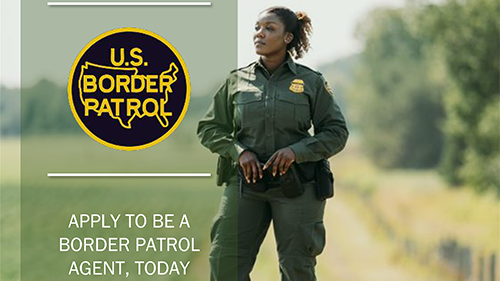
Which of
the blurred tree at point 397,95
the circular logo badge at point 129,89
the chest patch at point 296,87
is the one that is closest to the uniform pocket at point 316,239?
the chest patch at point 296,87

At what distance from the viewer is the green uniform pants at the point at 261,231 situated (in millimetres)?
6371

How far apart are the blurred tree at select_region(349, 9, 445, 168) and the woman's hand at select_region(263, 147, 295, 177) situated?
52.0 meters

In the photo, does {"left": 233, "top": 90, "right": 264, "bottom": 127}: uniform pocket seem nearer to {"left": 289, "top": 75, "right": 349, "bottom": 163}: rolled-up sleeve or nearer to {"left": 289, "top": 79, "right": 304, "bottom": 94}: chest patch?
{"left": 289, "top": 79, "right": 304, "bottom": 94}: chest patch

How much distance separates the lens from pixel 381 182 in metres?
59.8

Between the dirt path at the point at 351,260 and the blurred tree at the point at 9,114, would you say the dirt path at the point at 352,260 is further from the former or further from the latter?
the blurred tree at the point at 9,114

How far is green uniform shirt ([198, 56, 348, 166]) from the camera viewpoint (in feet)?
20.8

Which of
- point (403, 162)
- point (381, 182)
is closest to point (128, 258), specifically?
point (381, 182)

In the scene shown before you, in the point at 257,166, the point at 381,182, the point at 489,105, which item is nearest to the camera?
the point at 257,166

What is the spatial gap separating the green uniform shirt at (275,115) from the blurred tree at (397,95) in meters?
51.8

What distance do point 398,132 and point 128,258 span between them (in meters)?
45.4

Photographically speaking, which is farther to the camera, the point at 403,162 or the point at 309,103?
the point at 403,162

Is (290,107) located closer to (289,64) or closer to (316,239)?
(289,64)

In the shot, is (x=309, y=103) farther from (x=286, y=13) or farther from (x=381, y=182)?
(x=381, y=182)

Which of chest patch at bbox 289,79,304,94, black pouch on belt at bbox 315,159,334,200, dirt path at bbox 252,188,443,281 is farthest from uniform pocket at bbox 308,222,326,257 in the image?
dirt path at bbox 252,188,443,281
